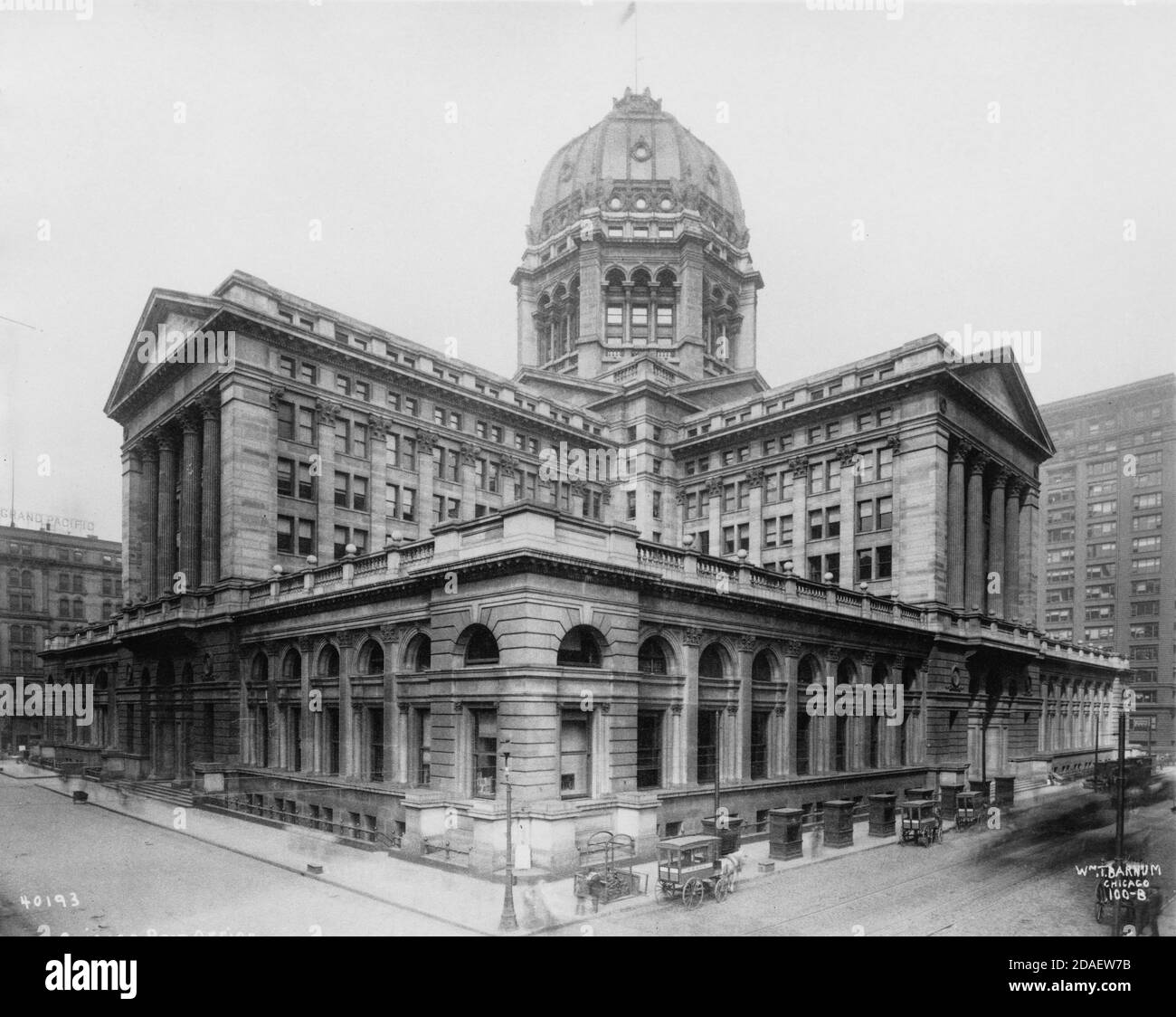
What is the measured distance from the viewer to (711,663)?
3397 centimetres

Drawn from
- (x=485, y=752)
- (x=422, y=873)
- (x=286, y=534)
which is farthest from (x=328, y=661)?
(x=422, y=873)

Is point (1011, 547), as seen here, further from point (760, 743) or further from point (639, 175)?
point (639, 175)

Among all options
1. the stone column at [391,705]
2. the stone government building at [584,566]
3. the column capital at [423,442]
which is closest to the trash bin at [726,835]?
the stone government building at [584,566]

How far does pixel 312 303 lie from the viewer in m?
46.7

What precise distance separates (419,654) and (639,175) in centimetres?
5312

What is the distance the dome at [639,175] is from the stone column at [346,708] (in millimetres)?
48438

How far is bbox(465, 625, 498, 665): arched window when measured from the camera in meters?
28.5

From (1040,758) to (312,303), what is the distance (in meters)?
48.1

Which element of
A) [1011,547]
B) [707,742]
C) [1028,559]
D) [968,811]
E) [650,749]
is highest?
[1011,547]

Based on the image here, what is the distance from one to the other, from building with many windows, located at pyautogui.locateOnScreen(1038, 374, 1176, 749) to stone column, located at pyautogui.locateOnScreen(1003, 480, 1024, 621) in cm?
1682

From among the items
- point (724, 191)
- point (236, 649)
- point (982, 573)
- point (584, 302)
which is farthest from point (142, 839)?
point (724, 191)
